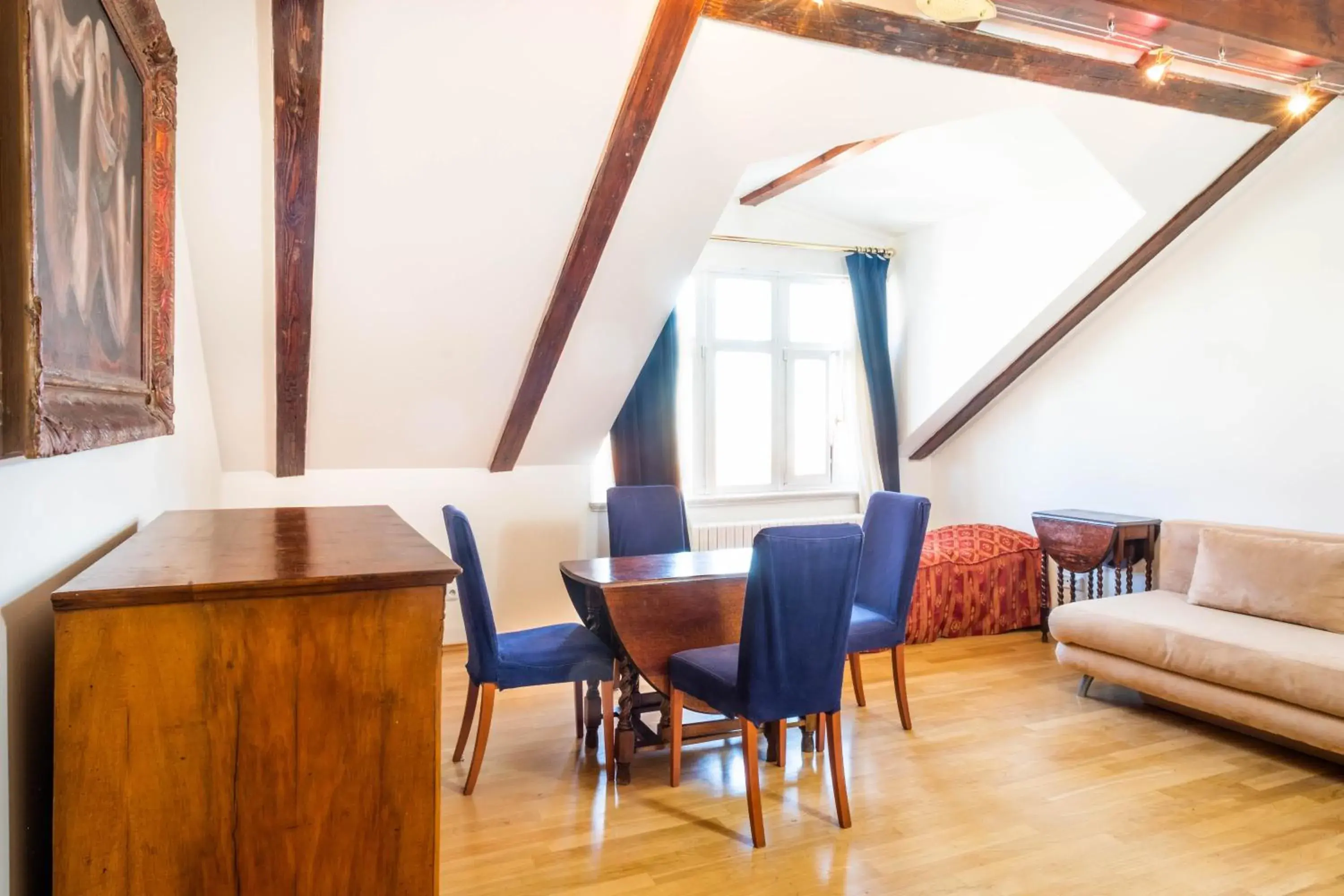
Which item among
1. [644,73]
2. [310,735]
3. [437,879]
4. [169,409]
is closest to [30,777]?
[310,735]

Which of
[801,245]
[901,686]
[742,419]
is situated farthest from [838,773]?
[801,245]

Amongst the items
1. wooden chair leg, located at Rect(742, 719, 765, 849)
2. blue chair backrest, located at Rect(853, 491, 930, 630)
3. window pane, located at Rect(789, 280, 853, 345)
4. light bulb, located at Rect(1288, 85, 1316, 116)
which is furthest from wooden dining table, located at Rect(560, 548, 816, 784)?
light bulb, located at Rect(1288, 85, 1316, 116)

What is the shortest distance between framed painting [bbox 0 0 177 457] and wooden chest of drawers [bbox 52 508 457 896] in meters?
0.27

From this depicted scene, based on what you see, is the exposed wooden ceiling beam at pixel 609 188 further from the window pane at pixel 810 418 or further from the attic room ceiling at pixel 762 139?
the window pane at pixel 810 418

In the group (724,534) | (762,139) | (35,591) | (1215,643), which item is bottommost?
(1215,643)

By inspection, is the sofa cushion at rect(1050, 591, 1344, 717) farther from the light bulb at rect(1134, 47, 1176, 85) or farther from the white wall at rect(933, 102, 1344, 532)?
the light bulb at rect(1134, 47, 1176, 85)

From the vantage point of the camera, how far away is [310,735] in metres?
1.16

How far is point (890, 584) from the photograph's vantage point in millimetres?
3367

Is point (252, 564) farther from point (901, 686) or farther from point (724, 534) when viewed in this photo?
point (724, 534)

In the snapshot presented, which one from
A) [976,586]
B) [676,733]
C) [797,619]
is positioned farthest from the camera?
[976,586]

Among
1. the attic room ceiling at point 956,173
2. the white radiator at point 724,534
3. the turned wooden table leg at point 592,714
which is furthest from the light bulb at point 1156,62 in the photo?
the turned wooden table leg at point 592,714

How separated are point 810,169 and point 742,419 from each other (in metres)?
1.72

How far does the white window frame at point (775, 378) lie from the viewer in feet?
17.1

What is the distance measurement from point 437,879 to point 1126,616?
321 cm
